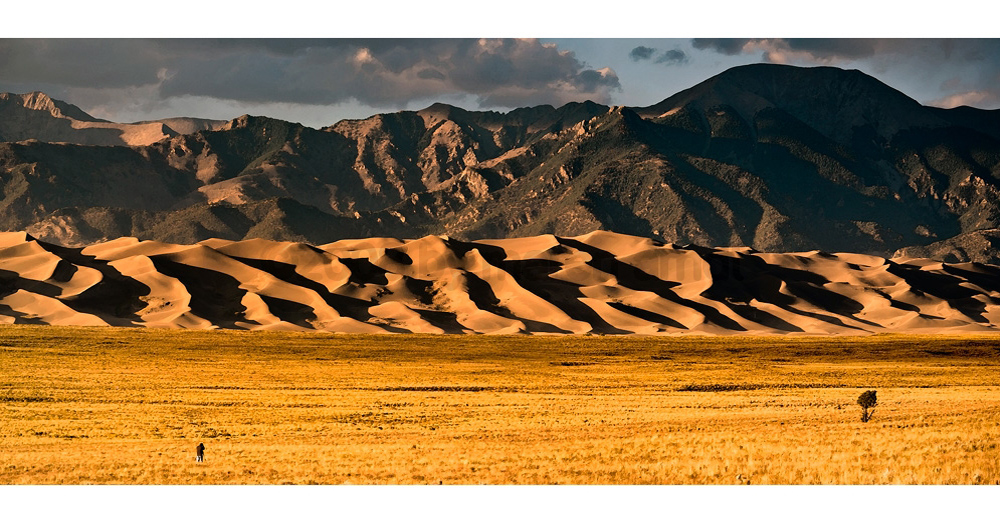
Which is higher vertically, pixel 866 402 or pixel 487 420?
pixel 866 402

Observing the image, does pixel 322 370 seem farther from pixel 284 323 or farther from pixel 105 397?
pixel 284 323

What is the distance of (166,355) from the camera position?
9400cm

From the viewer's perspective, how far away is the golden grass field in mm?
37553

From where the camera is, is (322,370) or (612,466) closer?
(612,466)

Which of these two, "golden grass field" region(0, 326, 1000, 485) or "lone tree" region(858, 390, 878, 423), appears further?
"lone tree" region(858, 390, 878, 423)

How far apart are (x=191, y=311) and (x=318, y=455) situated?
155 meters

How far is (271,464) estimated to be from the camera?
127 feet

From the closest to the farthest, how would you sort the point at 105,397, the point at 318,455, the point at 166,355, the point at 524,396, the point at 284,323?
the point at 318,455 < the point at 105,397 < the point at 524,396 < the point at 166,355 < the point at 284,323

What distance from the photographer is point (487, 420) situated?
51.0 metres

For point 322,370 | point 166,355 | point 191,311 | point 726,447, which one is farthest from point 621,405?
point 191,311

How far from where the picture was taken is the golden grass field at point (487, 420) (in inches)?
1478

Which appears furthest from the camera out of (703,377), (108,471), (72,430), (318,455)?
(703,377)

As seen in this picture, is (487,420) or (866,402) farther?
(487,420)

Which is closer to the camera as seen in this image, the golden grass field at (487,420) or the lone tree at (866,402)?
the golden grass field at (487,420)
